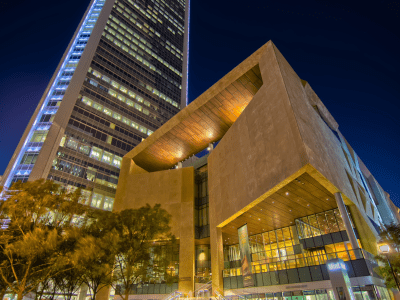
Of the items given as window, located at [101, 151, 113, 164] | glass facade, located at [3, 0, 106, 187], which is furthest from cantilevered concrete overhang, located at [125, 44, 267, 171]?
glass facade, located at [3, 0, 106, 187]

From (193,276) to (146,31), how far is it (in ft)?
318

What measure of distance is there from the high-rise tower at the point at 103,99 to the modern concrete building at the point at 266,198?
18.5m

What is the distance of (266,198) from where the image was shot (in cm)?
2189

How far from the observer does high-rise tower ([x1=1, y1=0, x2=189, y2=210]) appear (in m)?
54.0

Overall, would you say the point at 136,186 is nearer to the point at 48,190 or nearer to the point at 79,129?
the point at 48,190

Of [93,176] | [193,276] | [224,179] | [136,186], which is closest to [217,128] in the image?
[224,179]

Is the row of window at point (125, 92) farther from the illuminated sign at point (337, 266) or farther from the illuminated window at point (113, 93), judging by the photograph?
the illuminated sign at point (337, 266)

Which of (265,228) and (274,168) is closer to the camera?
(274,168)

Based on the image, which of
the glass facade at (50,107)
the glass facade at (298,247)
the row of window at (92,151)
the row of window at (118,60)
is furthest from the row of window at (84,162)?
the glass facade at (298,247)

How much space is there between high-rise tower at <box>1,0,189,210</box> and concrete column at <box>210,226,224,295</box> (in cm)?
2340

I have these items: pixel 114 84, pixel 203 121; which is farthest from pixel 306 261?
pixel 114 84

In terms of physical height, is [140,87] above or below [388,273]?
above

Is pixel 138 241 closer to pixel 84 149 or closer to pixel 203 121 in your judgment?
pixel 203 121

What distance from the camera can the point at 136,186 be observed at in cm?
4062
